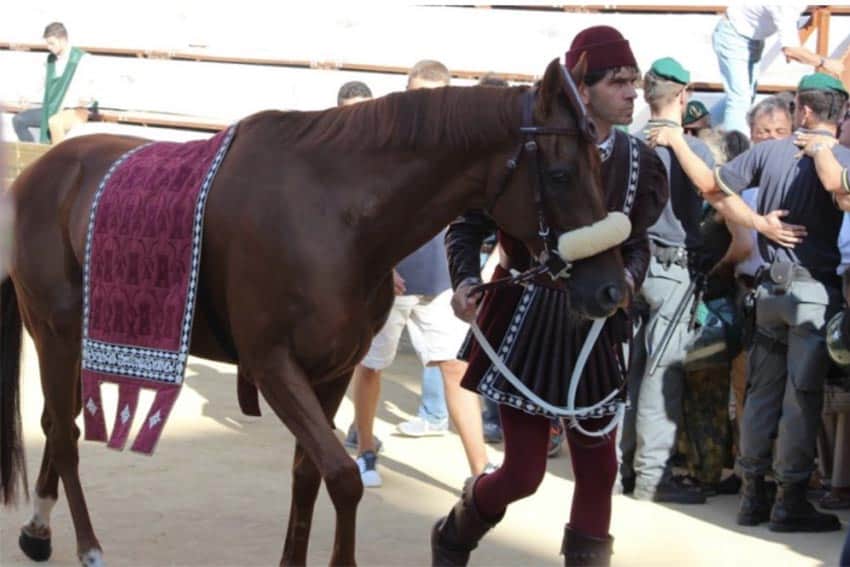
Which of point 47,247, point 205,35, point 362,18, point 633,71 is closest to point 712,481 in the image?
point 633,71

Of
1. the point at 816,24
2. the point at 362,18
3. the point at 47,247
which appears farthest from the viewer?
the point at 362,18

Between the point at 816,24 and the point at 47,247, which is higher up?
the point at 816,24

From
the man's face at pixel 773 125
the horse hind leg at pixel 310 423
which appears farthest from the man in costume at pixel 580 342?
the man's face at pixel 773 125

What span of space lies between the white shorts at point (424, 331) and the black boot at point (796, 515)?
1654 millimetres

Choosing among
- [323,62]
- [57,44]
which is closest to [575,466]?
[323,62]

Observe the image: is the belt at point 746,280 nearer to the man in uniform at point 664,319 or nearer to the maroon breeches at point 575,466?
the man in uniform at point 664,319

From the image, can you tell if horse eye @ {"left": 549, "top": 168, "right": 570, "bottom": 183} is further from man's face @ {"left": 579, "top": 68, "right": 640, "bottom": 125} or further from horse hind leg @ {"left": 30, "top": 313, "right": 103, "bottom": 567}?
horse hind leg @ {"left": 30, "top": 313, "right": 103, "bottom": 567}

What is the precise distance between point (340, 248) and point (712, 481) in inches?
119

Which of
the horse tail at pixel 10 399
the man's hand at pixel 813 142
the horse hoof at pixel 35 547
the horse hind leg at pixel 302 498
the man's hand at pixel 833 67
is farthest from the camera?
the man's hand at pixel 833 67

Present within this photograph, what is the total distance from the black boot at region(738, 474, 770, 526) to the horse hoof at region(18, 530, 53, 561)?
2.93 m

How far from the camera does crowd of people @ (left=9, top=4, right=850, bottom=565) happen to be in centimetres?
453

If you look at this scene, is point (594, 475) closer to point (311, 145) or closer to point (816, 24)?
point (311, 145)

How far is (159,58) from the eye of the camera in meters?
14.7

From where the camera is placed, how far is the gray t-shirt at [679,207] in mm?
6488
